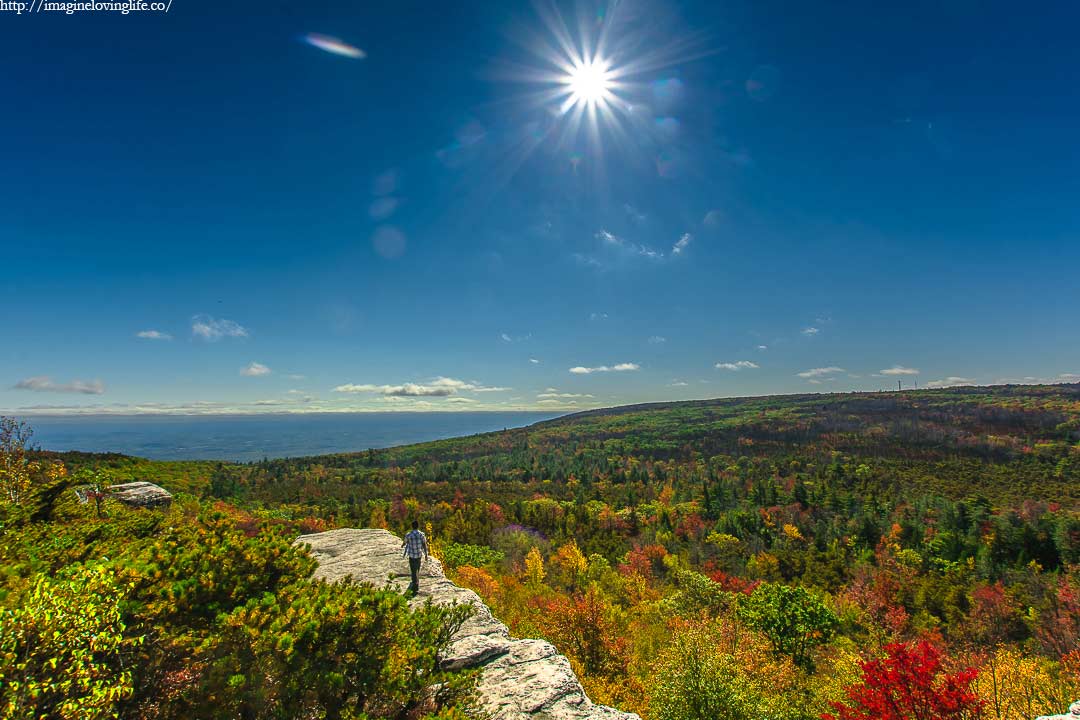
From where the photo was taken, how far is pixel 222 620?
689 cm

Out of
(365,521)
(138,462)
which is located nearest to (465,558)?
(365,521)

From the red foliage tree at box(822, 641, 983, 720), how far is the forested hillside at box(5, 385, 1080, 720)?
107mm

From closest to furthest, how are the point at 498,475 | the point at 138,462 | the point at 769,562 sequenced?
the point at 769,562
the point at 138,462
the point at 498,475

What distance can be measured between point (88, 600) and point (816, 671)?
47.7 metres

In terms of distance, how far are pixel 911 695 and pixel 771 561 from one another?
197 feet

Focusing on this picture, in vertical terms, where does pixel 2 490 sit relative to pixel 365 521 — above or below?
above

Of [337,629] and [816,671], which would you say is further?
[816,671]

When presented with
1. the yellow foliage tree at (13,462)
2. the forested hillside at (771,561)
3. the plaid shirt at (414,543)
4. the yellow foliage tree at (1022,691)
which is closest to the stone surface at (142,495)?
the yellow foliage tree at (13,462)

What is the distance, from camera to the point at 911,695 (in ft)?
61.8

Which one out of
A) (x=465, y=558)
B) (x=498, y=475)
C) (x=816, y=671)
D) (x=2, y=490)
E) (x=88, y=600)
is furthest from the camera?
(x=498, y=475)

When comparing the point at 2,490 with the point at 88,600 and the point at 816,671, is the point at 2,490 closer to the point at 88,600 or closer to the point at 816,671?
the point at 88,600

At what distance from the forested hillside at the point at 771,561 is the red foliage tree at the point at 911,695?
107 millimetres

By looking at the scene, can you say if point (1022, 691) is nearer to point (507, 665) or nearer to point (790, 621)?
point (790, 621)

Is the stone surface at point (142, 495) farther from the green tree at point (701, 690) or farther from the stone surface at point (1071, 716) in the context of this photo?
the stone surface at point (1071, 716)
